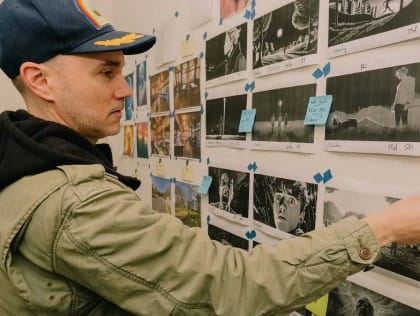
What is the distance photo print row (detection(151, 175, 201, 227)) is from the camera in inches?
57.2

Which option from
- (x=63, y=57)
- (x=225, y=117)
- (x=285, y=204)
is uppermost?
(x=63, y=57)

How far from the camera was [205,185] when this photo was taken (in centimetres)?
136

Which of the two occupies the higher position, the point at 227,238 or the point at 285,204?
the point at 285,204

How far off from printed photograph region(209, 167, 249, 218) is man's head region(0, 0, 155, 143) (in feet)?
1.57

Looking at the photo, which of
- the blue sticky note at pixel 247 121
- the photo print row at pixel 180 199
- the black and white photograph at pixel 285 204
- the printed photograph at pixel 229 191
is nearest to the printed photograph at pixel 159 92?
the photo print row at pixel 180 199

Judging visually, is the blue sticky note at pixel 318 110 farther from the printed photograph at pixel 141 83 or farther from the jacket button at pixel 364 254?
the printed photograph at pixel 141 83

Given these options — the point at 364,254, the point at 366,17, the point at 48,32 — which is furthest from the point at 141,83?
the point at 364,254

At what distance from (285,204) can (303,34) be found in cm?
40

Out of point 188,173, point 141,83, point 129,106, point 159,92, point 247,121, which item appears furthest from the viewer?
point 129,106

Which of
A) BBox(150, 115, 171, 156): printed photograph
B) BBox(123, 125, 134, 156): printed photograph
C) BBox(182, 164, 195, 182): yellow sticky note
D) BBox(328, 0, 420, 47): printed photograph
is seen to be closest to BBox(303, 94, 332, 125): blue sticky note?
BBox(328, 0, 420, 47): printed photograph

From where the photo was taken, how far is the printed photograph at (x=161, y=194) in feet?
5.45

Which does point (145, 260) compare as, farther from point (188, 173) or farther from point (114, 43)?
point (188, 173)

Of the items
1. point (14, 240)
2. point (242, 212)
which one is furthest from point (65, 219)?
point (242, 212)

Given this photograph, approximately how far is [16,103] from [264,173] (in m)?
1.64
